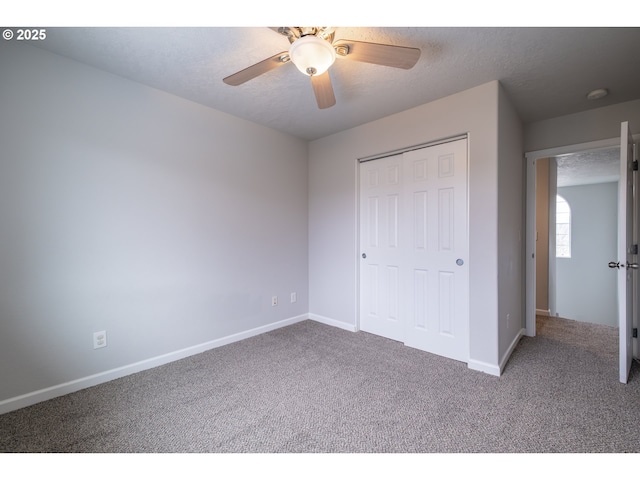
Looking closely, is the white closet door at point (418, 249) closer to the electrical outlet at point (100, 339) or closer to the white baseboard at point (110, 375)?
the white baseboard at point (110, 375)

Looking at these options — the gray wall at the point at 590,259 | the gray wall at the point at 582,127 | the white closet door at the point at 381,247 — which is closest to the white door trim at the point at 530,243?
the gray wall at the point at 582,127

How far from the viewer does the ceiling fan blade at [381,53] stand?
1.40m

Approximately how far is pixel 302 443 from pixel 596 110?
389cm

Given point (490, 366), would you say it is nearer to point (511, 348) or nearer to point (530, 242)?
point (511, 348)

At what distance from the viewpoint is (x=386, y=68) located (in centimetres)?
198

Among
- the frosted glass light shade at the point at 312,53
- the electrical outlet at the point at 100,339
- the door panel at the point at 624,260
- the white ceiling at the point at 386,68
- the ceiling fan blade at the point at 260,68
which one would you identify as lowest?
the electrical outlet at the point at 100,339

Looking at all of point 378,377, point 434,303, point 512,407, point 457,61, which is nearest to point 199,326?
point 378,377

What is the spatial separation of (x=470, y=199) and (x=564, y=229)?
5610mm

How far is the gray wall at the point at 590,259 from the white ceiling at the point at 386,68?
4.38m

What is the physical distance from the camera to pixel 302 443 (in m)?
1.40

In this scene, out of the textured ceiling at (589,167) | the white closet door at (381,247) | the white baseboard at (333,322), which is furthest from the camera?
the textured ceiling at (589,167)

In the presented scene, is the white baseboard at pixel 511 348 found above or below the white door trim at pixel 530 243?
below

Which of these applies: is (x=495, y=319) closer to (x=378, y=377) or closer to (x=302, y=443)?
(x=378, y=377)

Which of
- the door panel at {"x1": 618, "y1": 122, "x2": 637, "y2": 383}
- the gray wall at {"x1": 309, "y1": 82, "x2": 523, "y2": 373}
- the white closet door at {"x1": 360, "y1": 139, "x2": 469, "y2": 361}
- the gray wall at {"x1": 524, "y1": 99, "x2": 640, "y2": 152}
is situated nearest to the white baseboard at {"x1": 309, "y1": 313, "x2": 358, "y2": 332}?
the gray wall at {"x1": 309, "y1": 82, "x2": 523, "y2": 373}
